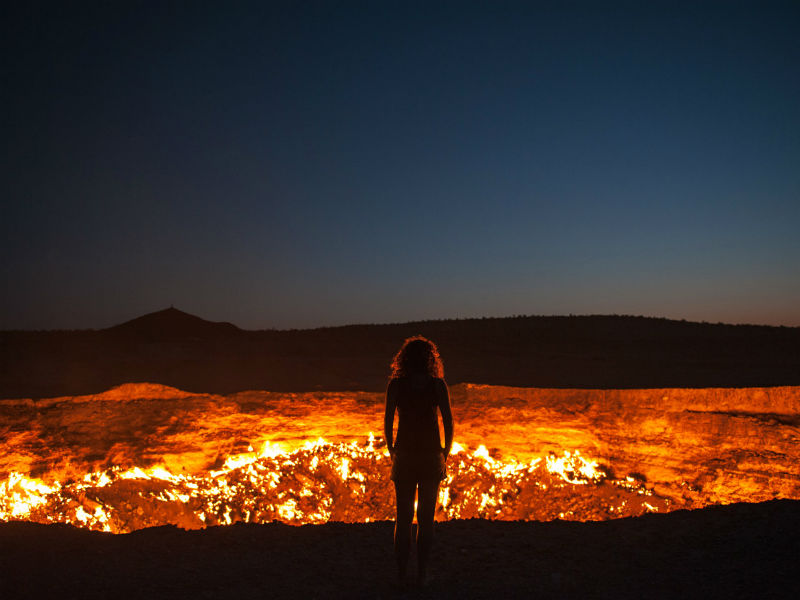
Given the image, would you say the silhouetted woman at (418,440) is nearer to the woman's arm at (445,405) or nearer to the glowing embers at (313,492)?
the woman's arm at (445,405)

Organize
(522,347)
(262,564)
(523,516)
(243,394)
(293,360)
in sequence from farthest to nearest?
(522,347), (293,360), (243,394), (523,516), (262,564)

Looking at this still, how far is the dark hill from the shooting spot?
38.4 ft

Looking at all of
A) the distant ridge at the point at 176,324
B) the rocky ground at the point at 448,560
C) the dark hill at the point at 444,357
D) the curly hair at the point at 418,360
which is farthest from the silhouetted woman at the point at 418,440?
the distant ridge at the point at 176,324

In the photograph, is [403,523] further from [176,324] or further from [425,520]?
[176,324]

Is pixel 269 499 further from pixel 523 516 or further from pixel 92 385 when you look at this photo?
pixel 92 385

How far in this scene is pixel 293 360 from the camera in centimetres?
1512

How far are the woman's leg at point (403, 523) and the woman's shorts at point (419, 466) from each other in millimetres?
81

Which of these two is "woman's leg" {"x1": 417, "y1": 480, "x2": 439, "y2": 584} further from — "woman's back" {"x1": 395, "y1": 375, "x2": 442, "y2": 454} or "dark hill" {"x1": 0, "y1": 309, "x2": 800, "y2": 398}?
"dark hill" {"x1": 0, "y1": 309, "x2": 800, "y2": 398}

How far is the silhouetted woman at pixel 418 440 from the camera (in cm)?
384

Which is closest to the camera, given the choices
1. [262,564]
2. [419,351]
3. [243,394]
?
[419,351]

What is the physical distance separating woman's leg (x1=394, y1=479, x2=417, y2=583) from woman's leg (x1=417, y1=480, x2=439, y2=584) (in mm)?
62

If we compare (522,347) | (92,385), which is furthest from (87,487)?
(522,347)

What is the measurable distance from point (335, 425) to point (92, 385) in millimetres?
5200

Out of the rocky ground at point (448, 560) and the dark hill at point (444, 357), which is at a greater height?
the dark hill at point (444, 357)
